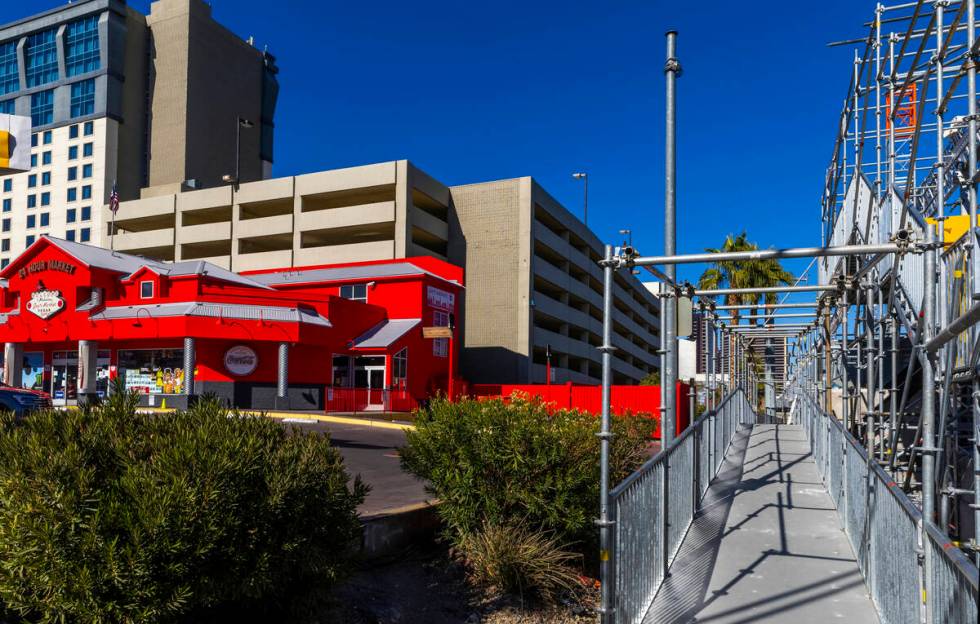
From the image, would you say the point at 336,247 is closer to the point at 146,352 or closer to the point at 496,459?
the point at 146,352

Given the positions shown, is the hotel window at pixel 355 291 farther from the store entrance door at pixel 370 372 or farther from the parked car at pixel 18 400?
the parked car at pixel 18 400

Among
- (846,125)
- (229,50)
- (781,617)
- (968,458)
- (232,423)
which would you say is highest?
(229,50)

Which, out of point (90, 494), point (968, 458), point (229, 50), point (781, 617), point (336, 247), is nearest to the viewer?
point (90, 494)

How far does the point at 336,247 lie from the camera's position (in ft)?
161

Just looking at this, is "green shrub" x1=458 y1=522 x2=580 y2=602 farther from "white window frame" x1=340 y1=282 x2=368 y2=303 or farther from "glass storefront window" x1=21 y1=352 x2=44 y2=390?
"glass storefront window" x1=21 y1=352 x2=44 y2=390

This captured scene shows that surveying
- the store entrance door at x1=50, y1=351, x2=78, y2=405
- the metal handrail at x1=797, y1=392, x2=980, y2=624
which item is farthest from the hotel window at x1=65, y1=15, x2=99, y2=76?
the metal handrail at x1=797, y1=392, x2=980, y2=624

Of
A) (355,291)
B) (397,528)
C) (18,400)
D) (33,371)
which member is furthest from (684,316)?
(33,371)

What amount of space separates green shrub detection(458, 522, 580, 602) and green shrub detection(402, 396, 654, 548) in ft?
0.53

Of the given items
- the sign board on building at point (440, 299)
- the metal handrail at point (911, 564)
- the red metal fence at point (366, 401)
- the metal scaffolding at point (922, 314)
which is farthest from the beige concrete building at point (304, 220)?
the metal handrail at point (911, 564)

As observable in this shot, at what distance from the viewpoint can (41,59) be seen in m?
77.3

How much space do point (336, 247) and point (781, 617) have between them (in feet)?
147

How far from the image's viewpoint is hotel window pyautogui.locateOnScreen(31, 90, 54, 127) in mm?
75375

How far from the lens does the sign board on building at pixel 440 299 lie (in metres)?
40.1

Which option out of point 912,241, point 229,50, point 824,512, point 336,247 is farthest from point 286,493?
point 229,50
